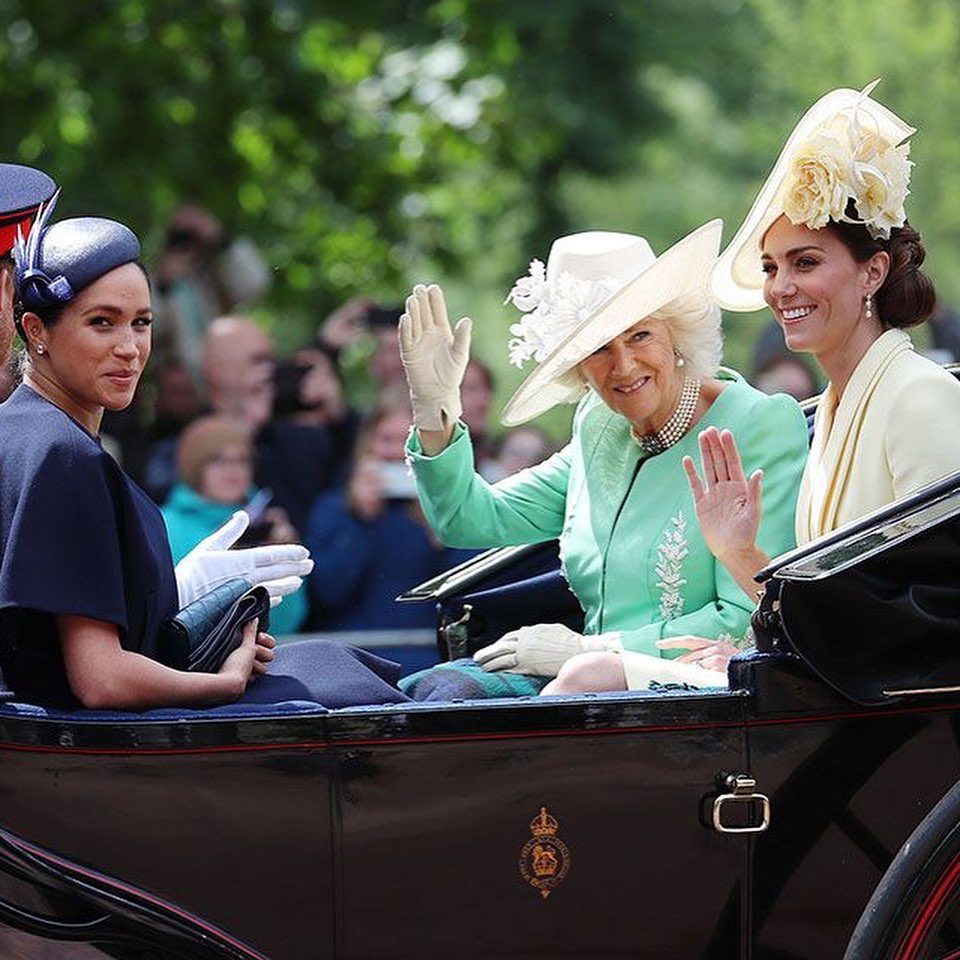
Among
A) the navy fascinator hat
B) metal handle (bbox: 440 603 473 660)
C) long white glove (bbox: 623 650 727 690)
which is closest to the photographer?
the navy fascinator hat

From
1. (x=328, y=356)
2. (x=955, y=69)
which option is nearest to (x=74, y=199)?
(x=328, y=356)

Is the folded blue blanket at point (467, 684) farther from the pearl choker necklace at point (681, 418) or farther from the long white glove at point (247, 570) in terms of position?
the pearl choker necklace at point (681, 418)

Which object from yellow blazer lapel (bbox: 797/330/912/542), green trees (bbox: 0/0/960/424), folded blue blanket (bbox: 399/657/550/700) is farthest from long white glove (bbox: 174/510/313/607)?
green trees (bbox: 0/0/960/424)

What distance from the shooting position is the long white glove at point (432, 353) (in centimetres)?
396

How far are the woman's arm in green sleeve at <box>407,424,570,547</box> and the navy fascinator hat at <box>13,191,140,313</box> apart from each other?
1065 millimetres

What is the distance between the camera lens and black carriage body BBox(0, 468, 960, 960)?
9.89ft

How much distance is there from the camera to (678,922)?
10.3 ft

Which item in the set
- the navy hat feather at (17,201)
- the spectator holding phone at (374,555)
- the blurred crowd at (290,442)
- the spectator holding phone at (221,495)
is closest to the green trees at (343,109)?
the blurred crowd at (290,442)

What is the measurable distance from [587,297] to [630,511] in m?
0.45

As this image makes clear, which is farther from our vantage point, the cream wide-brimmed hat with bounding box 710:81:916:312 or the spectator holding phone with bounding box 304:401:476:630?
the spectator holding phone with bounding box 304:401:476:630

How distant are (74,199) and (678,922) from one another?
7.30 m

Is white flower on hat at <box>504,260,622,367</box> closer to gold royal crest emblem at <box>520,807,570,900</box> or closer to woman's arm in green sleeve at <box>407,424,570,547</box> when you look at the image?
woman's arm in green sleeve at <box>407,424,570,547</box>

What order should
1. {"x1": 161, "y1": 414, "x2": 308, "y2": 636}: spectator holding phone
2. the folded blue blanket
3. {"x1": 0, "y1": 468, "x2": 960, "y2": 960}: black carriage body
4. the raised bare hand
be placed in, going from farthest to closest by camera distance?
{"x1": 161, "y1": 414, "x2": 308, "y2": 636}: spectator holding phone
the folded blue blanket
the raised bare hand
{"x1": 0, "y1": 468, "x2": 960, "y2": 960}: black carriage body

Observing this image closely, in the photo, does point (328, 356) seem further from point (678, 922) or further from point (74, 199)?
point (678, 922)
